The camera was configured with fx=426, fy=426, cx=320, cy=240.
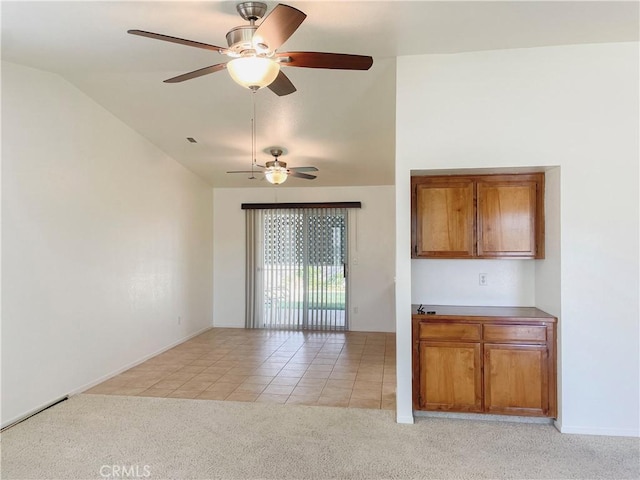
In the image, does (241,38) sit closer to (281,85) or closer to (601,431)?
(281,85)

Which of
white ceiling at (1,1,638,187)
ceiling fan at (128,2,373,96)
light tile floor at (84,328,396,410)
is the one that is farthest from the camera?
light tile floor at (84,328,396,410)

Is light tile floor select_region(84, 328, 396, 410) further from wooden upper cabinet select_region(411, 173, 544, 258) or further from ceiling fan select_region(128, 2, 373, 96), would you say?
ceiling fan select_region(128, 2, 373, 96)

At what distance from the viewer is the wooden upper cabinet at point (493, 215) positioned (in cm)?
340

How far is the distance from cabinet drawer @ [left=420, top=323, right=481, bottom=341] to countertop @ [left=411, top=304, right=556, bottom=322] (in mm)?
78

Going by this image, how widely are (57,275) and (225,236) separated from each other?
12.2ft

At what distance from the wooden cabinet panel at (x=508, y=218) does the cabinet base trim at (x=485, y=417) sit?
1.26 meters

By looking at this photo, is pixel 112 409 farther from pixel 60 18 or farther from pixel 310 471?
pixel 60 18

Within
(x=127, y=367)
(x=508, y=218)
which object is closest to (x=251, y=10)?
(x=508, y=218)

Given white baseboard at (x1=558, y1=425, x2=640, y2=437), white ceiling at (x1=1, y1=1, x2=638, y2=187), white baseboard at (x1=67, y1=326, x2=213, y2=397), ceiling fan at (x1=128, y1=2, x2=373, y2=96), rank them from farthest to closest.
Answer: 1. white baseboard at (x1=67, y1=326, x2=213, y2=397)
2. white baseboard at (x1=558, y1=425, x2=640, y2=437)
3. white ceiling at (x1=1, y1=1, x2=638, y2=187)
4. ceiling fan at (x1=128, y1=2, x2=373, y2=96)

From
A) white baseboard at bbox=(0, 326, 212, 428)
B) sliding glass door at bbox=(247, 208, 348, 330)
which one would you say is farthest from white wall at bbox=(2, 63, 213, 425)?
sliding glass door at bbox=(247, 208, 348, 330)

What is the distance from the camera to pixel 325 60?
232cm

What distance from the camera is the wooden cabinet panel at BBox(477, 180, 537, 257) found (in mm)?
3402

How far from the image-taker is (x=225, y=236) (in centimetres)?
743

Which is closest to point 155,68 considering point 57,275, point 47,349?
point 57,275
